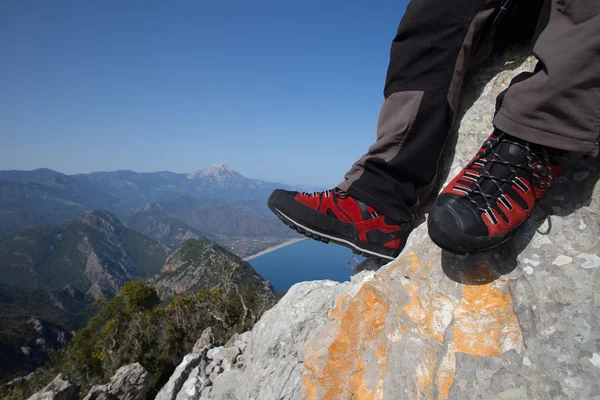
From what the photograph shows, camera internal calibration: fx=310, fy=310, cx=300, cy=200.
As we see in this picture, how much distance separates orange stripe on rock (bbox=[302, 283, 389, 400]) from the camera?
220 cm

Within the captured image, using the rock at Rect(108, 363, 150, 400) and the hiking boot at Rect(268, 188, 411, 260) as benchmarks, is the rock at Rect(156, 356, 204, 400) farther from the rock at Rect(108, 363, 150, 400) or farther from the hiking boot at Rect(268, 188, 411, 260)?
the rock at Rect(108, 363, 150, 400)

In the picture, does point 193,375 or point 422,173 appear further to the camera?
point 193,375

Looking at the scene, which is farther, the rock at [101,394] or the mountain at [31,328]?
the mountain at [31,328]

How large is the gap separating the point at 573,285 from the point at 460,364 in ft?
2.45

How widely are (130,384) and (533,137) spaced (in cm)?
1677

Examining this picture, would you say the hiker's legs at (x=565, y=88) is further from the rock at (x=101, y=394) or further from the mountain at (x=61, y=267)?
the mountain at (x=61, y=267)

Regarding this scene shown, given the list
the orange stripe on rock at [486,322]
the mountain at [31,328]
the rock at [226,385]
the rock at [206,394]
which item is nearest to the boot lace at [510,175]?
the orange stripe on rock at [486,322]

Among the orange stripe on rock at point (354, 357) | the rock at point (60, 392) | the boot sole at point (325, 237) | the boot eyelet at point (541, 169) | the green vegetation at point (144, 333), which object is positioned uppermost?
the boot eyelet at point (541, 169)

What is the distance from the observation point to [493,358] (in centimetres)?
171

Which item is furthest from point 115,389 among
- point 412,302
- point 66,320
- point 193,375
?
point 66,320

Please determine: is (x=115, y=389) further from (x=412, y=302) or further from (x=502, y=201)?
(x=502, y=201)

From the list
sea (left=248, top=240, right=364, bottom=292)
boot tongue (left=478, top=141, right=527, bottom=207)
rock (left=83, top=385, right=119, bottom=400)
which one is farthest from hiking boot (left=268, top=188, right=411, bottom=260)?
sea (left=248, top=240, right=364, bottom=292)

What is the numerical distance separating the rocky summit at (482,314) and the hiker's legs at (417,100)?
39 centimetres

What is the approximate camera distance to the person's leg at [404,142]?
2.23 m
